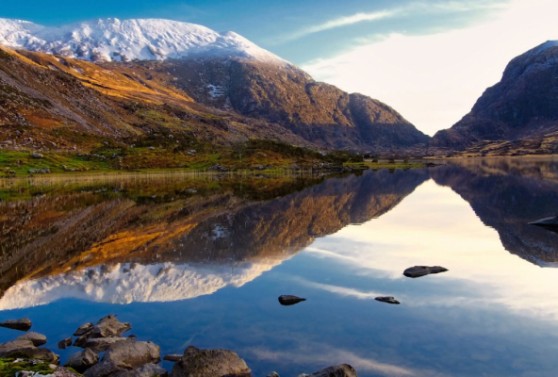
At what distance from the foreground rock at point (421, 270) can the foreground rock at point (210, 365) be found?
729 inches

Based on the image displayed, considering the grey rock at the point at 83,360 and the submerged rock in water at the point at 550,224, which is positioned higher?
the submerged rock in water at the point at 550,224

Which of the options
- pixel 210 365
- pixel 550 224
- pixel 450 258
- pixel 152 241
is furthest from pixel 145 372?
pixel 550 224

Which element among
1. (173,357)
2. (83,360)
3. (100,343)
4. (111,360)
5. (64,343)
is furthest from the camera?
(64,343)

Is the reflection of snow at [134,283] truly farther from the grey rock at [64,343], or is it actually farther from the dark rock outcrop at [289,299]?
the grey rock at [64,343]

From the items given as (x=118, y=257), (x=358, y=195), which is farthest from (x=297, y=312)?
(x=358, y=195)

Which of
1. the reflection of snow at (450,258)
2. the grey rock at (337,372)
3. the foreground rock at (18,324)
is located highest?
the grey rock at (337,372)

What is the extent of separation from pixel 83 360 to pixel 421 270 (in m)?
23.7

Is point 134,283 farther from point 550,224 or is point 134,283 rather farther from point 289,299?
point 550,224

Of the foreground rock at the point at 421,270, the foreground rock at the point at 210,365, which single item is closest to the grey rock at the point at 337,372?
the foreground rock at the point at 210,365

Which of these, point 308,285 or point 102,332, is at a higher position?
point 102,332

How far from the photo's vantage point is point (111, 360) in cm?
2052

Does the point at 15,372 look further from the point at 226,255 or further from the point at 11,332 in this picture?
the point at 226,255

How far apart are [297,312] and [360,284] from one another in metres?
7.35

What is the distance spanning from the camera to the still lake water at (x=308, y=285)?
22.3 m
